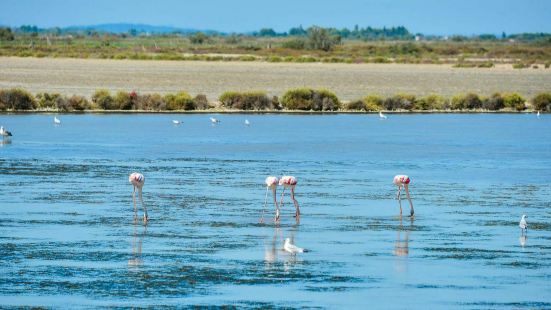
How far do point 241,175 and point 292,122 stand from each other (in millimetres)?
16830

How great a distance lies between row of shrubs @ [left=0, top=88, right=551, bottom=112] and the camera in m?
46.4

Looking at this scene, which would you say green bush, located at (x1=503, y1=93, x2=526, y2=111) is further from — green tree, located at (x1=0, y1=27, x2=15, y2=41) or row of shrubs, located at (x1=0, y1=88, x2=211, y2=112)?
green tree, located at (x1=0, y1=27, x2=15, y2=41)

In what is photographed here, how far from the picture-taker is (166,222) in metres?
18.7

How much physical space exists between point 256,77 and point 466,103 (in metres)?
23.0

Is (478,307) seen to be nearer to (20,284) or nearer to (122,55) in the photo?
(20,284)

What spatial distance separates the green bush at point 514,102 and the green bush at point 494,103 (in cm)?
20

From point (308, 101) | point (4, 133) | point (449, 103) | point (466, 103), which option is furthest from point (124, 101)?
point (466, 103)

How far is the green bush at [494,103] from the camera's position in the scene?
51875mm

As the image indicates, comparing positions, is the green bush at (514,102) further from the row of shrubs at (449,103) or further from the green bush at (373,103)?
the green bush at (373,103)

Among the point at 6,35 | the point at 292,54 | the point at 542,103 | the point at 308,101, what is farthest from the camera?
the point at 6,35

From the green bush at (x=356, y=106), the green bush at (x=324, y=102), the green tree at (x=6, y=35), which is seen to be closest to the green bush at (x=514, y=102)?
the green bush at (x=356, y=106)

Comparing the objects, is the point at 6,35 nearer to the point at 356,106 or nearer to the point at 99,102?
the point at 99,102

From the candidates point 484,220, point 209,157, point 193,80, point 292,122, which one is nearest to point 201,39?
point 193,80

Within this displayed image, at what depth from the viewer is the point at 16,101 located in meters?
45.8
